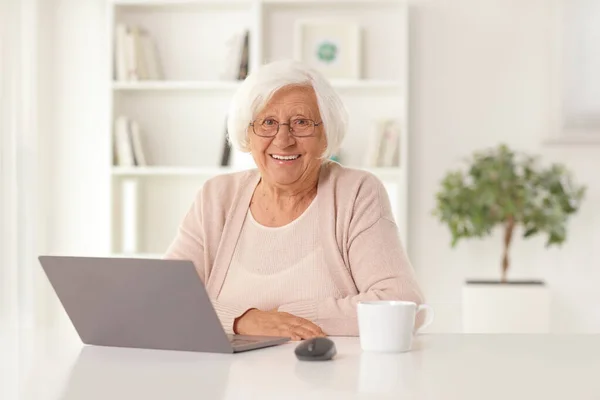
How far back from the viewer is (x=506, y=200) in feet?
13.2

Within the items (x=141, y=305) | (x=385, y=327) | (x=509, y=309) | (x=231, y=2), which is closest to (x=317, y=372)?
(x=385, y=327)

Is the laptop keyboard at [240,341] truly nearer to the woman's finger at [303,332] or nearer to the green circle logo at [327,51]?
the woman's finger at [303,332]

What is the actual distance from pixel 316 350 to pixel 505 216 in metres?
2.79

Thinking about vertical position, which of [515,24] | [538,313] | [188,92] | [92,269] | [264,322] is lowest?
[538,313]

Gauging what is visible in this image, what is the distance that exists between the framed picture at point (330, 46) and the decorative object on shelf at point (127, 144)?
2.86ft

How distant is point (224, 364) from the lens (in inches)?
54.8

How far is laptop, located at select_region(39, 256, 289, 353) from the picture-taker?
1.43 m

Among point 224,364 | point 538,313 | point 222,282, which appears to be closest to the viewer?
point 224,364

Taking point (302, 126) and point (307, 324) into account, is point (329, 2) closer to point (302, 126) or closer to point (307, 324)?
point (302, 126)

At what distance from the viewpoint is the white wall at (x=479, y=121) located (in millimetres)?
4367

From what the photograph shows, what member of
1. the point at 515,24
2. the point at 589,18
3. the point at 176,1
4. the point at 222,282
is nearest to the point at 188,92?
the point at 176,1

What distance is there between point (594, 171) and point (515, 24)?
0.81 metres

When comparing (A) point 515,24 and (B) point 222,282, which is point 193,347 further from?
(A) point 515,24

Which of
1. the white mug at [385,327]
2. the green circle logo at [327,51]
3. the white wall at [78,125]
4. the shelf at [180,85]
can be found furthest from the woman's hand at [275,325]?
the white wall at [78,125]
